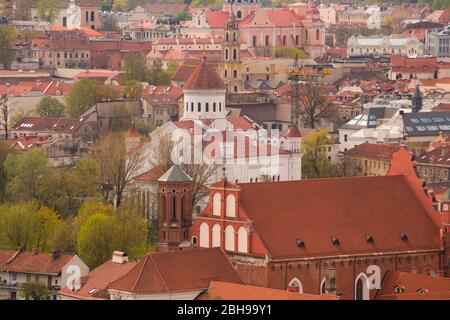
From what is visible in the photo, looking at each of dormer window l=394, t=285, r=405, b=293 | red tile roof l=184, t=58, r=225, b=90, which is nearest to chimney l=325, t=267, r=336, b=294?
dormer window l=394, t=285, r=405, b=293

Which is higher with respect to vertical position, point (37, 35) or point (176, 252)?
point (37, 35)

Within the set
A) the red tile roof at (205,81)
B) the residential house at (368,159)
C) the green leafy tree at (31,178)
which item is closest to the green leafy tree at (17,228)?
the green leafy tree at (31,178)

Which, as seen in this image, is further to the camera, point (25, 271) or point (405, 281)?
point (25, 271)

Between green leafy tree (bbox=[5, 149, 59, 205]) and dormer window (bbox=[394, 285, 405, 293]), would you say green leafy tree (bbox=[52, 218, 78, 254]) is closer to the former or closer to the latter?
green leafy tree (bbox=[5, 149, 59, 205])

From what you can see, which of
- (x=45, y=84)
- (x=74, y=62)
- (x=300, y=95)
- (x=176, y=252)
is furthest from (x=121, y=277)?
(x=74, y=62)

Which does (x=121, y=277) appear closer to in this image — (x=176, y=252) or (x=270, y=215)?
(x=176, y=252)

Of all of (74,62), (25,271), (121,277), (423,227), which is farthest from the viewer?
(74,62)

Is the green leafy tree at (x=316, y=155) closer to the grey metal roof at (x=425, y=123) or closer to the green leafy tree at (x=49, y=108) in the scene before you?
the grey metal roof at (x=425, y=123)
